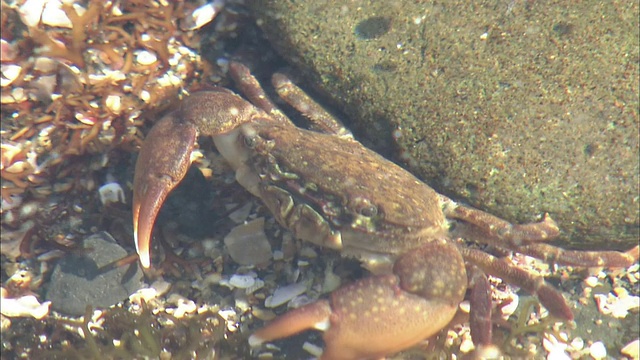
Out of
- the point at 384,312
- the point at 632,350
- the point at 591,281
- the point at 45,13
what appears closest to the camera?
the point at 384,312

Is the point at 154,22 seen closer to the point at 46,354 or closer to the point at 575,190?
the point at 46,354

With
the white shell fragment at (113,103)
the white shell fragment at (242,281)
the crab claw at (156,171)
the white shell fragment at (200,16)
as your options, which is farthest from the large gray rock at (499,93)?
the white shell fragment at (242,281)

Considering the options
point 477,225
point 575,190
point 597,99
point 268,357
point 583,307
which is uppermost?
point 597,99

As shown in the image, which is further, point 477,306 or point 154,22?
point 154,22

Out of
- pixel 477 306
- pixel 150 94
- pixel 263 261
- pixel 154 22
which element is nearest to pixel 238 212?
pixel 263 261

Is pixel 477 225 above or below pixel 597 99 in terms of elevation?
below

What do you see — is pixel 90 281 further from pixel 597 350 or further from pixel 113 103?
pixel 597 350

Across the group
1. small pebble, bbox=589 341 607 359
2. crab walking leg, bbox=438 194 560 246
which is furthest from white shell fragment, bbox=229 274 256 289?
small pebble, bbox=589 341 607 359

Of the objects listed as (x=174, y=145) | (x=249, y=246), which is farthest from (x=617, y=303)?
(x=174, y=145)
